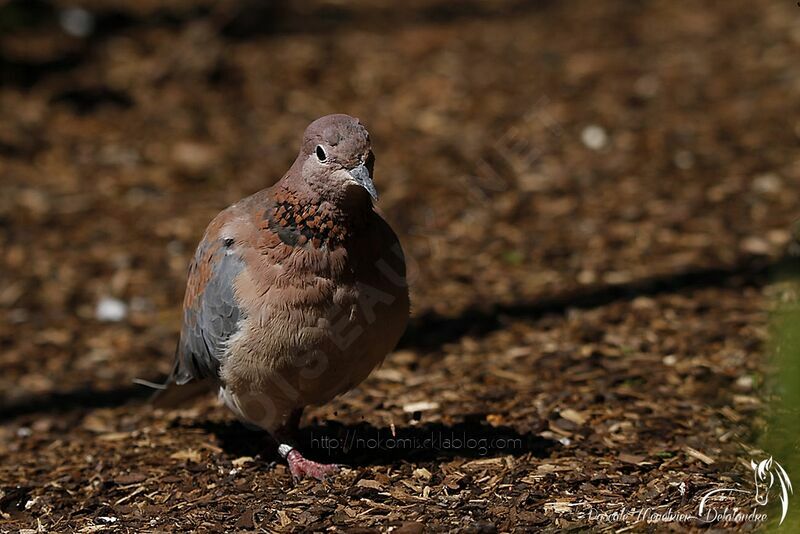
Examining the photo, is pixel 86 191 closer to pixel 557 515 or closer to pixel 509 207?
pixel 509 207

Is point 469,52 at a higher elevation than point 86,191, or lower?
higher

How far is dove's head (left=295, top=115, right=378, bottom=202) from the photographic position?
463 cm

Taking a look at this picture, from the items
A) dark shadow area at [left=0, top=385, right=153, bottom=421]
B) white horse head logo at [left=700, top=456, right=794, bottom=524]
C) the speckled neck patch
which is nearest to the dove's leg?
the speckled neck patch

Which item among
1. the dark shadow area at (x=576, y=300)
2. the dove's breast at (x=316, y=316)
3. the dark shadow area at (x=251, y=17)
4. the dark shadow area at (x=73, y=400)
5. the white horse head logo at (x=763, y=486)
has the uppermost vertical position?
the dark shadow area at (x=251, y=17)

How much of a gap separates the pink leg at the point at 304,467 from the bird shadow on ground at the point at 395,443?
6.3 inches

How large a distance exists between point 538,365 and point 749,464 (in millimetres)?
1762

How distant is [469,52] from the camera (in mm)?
11469

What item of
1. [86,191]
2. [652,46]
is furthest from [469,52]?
[86,191]

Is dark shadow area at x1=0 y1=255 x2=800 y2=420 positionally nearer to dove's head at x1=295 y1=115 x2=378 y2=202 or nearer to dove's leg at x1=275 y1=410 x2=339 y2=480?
dove's leg at x1=275 y1=410 x2=339 y2=480

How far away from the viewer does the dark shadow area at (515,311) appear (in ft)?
22.6

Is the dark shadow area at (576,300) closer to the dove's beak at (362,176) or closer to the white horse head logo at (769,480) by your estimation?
the white horse head logo at (769,480)

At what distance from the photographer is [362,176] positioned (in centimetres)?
459

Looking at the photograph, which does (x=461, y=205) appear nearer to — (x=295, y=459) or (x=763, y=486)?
(x=295, y=459)

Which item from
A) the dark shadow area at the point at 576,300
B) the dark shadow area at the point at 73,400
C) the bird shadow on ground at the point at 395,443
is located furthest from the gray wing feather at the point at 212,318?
the dark shadow area at the point at 576,300
